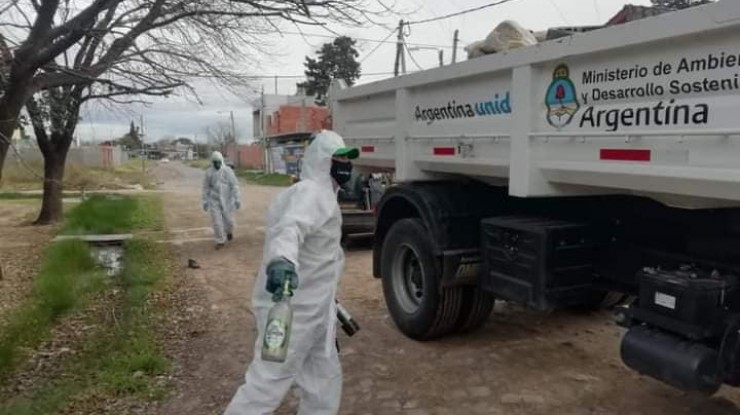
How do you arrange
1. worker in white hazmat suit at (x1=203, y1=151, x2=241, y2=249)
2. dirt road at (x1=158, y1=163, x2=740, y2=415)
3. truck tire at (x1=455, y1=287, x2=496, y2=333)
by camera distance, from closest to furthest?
dirt road at (x1=158, y1=163, x2=740, y2=415), truck tire at (x1=455, y1=287, x2=496, y2=333), worker in white hazmat suit at (x1=203, y1=151, x2=241, y2=249)

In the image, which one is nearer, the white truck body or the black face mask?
the white truck body

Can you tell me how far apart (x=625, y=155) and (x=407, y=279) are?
250 centimetres

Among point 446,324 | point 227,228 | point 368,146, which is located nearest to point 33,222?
point 227,228

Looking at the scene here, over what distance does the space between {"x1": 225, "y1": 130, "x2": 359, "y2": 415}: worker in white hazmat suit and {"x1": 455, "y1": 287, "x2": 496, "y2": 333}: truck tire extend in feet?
5.96

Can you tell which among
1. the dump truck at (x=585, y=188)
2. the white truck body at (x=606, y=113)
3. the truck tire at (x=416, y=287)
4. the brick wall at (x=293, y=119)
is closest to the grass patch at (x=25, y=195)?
the brick wall at (x=293, y=119)

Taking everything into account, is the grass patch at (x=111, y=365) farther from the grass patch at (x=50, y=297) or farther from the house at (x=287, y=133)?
the house at (x=287, y=133)

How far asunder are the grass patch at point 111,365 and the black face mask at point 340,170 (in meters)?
1.90

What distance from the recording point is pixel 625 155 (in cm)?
324

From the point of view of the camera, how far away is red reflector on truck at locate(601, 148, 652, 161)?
3.14m

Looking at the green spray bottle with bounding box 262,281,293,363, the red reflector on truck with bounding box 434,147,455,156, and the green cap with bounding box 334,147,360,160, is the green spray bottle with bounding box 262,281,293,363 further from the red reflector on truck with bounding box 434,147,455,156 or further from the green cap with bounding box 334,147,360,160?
the red reflector on truck with bounding box 434,147,455,156

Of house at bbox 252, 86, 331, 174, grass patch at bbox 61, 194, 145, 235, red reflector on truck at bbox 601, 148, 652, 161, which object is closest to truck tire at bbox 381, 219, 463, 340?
red reflector on truck at bbox 601, 148, 652, 161

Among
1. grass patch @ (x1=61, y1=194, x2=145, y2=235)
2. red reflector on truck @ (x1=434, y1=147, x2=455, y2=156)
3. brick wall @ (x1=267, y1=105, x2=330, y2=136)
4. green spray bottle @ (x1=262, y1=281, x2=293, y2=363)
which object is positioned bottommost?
grass patch @ (x1=61, y1=194, x2=145, y2=235)

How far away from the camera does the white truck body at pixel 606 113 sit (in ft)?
9.17

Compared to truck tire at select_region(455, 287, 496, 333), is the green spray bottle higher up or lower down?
higher up
